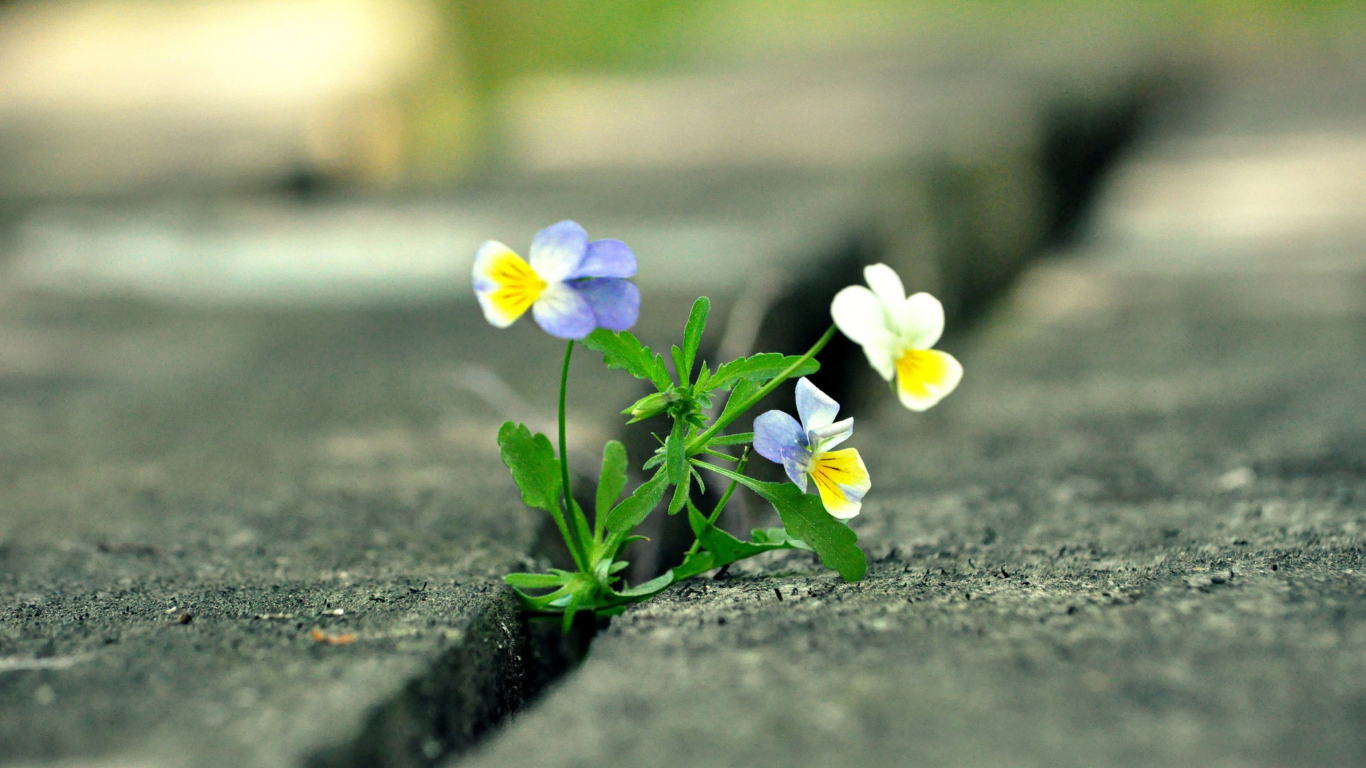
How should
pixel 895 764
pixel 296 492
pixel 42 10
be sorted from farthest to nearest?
1. pixel 42 10
2. pixel 296 492
3. pixel 895 764

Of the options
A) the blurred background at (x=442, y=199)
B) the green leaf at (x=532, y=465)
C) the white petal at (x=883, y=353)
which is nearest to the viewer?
the white petal at (x=883, y=353)

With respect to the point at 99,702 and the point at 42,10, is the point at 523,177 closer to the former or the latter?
the point at 42,10

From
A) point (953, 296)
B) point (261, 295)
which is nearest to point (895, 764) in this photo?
point (953, 296)

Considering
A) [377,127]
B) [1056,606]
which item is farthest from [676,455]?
[377,127]

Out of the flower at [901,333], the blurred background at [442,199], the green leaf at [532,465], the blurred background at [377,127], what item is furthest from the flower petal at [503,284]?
the blurred background at [377,127]

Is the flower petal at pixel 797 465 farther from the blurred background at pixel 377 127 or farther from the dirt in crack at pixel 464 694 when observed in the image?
the blurred background at pixel 377 127

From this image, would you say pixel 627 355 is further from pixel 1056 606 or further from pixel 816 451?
pixel 1056 606

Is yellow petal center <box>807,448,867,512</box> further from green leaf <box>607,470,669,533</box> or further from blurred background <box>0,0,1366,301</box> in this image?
blurred background <box>0,0,1366,301</box>
